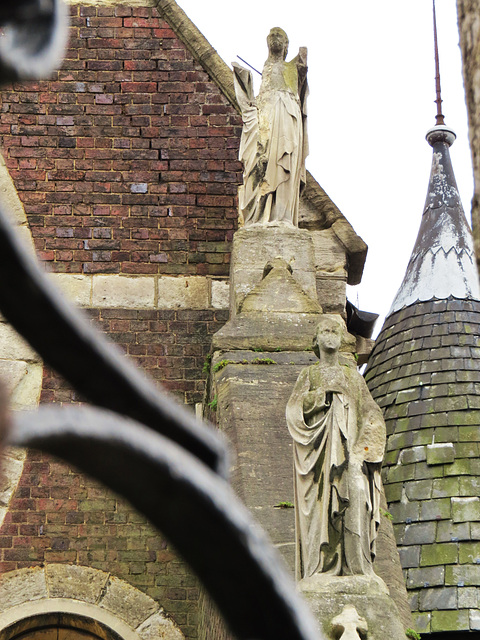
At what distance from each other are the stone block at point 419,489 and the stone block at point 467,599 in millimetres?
1560

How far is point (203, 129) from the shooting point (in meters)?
10.9

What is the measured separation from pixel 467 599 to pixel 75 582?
218 inches

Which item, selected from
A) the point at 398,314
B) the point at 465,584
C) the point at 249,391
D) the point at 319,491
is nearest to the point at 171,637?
the point at 249,391

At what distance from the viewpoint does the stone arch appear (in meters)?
8.86

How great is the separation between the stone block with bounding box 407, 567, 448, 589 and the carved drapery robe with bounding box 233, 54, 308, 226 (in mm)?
5654

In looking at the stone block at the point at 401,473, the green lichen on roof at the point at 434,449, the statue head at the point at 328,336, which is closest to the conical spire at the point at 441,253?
the green lichen on roof at the point at 434,449

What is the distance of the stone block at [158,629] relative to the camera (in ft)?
29.1

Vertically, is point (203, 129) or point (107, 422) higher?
point (203, 129)

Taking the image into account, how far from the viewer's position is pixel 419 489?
14.7m

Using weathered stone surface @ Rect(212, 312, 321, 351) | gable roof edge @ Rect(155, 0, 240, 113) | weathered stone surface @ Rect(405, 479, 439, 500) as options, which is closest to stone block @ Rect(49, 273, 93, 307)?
gable roof edge @ Rect(155, 0, 240, 113)

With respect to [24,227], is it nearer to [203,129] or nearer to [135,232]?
[135,232]

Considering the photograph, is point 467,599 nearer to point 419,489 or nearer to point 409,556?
point 409,556

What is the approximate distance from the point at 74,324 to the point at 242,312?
750 centimetres

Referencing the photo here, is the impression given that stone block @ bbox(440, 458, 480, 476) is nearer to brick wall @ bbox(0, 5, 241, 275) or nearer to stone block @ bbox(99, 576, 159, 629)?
brick wall @ bbox(0, 5, 241, 275)
